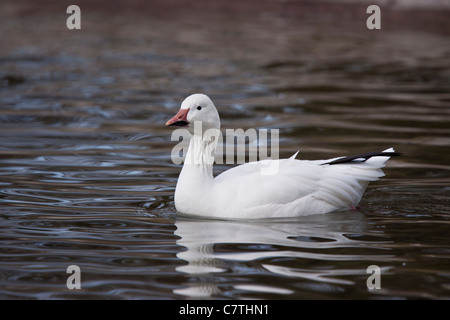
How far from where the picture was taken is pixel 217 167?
29.1 ft

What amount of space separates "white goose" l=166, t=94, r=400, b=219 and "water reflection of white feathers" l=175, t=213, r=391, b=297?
12cm

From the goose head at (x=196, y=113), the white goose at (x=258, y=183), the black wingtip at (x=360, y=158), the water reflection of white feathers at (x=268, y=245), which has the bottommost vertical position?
the water reflection of white feathers at (x=268, y=245)

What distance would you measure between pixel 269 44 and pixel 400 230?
12.5m

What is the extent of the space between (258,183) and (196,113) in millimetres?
784

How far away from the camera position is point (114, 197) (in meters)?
7.56

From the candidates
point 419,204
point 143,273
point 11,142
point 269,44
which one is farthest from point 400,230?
point 269,44

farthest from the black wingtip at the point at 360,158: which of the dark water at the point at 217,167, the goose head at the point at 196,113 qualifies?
the goose head at the point at 196,113

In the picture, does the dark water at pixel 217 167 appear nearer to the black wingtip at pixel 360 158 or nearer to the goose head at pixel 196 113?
the black wingtip at pixel 360 158

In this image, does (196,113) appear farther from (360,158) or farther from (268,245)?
(360,158)

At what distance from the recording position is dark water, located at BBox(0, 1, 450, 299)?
5508mm

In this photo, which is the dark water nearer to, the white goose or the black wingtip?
the white goose

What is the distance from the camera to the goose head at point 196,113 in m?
6.73

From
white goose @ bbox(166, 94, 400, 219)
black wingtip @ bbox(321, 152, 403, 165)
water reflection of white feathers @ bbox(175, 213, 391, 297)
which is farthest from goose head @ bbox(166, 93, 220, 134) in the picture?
black wingtip @ bbox(321, 152, 403, 165)
